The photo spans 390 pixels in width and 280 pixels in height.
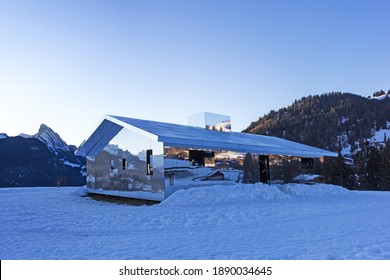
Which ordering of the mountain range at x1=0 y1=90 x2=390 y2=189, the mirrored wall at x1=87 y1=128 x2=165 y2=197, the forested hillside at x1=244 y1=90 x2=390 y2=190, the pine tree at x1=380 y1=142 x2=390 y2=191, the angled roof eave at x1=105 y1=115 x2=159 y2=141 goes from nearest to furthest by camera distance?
the angled roof eave at x1=105 y1=115 x2=159 y2=141
the mirrored wall at x1=87 y1=128 x2=165 y2=197
the pine tree at x1=380 y1=142 x2=390 y2=191
the forested hillside at x1=244 y1=90 x2=390 y2=190
the mountain range at x1=0 y1=90 x2=390 y2=189

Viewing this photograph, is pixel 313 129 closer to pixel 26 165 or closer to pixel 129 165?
pixel 129 165

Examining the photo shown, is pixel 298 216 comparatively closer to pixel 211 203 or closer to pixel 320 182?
pixel 211 203

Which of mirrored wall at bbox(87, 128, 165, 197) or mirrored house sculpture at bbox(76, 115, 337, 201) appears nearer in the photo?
mirrored house sculpture at bbox(76, 115, 337, 201)

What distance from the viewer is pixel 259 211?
1001cm

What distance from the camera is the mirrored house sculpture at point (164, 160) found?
13.3 meters

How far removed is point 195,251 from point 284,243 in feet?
5.82

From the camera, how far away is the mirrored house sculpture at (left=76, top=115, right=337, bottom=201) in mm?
13336

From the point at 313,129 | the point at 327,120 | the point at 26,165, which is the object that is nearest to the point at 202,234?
the point at 313,129

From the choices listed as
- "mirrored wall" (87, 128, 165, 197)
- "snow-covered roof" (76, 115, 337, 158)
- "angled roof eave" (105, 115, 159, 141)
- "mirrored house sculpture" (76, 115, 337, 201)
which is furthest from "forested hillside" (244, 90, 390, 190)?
"angled roof eave" (105, 115, 159, 141)

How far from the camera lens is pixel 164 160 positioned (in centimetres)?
1305

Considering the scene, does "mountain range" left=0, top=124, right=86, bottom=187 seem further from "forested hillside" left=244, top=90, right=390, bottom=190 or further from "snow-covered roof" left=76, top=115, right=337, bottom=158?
"snow-covered roof" left=76, top=115, right=337, bottom=158
